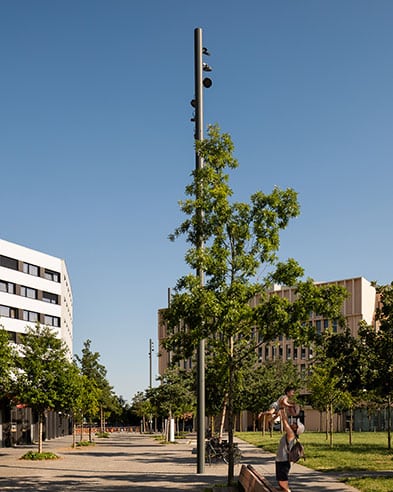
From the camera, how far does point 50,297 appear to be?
2776 inches

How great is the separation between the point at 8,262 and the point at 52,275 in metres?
8.11

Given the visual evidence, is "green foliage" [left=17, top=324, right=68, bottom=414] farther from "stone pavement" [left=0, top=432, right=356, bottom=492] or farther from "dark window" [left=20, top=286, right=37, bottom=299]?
"dark window" [left=20, top=286, right=37, bottom=299]

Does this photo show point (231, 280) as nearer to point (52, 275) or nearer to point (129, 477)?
point (129, 477)

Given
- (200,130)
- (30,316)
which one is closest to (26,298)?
(30,316)

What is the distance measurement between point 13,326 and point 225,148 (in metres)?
48.2

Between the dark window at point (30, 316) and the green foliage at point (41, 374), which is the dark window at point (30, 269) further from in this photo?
the green foliage at point (41, 374)

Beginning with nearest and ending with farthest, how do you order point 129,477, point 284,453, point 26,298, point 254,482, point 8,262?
point 284,453 → point 254,482 → point 129,477 → point 8,262 → point 26,298

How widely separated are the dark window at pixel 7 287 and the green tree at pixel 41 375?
28.5 metres

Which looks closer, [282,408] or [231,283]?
[282,408]

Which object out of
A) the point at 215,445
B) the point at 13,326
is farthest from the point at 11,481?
the point at 13,326

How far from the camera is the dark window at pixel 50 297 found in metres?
69.4

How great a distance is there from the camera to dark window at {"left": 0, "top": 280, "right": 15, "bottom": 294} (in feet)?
205

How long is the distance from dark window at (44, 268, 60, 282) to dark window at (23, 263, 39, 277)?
5.95 feet

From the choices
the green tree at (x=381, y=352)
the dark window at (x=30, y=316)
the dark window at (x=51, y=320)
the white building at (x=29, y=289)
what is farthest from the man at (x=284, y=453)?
the dark window at (x=51, y=320)
